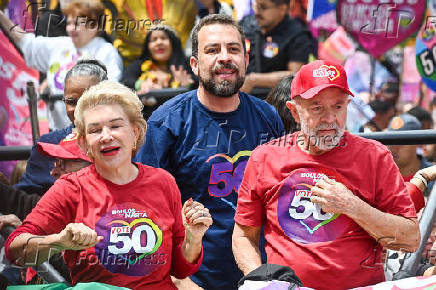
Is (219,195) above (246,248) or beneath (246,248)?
above

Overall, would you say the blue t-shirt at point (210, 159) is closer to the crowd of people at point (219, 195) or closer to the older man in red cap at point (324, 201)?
the crowd of people at point (219, 195)

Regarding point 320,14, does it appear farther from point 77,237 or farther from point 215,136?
point 77,237

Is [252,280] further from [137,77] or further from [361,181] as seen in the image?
[137,77]

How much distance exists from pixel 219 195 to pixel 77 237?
98 cm

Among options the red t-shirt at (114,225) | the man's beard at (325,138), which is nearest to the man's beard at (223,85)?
the man's beard at (325,138)

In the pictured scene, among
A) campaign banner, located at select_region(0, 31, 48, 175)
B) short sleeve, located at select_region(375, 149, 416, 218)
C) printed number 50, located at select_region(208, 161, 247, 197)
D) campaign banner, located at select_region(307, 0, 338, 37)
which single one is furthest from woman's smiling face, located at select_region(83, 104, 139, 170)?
campaign banner, located at select_region(307, 0, 338, 37)

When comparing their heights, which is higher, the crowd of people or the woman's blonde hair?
the woman's blonde hair

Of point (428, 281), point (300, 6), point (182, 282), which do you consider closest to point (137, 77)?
point (300, 6)

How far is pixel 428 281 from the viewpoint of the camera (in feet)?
8.63

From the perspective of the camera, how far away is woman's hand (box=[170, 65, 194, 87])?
16.7ft

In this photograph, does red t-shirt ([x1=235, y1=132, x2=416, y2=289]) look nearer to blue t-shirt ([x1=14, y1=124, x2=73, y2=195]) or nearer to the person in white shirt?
blue t-shirt ([x1=14, y1=124, x2=73, y2=195])

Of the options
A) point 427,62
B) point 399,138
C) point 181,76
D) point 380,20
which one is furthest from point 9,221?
point 427,62

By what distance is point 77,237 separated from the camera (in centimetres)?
254

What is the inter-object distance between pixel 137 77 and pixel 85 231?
273 centimetres
